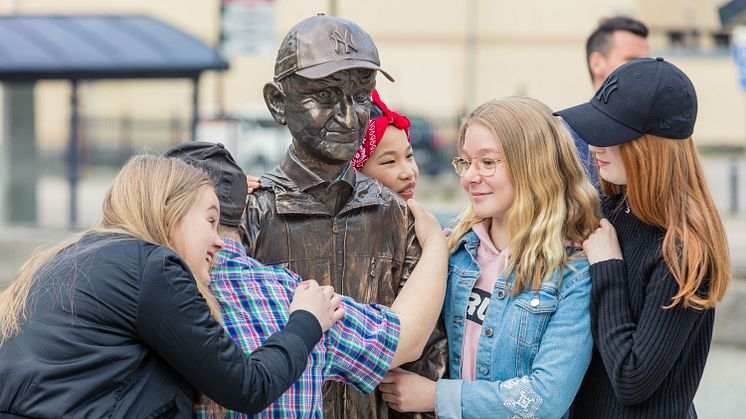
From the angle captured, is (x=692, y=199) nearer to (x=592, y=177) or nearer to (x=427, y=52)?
(x=592, y=177)

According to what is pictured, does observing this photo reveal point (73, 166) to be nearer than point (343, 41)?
No

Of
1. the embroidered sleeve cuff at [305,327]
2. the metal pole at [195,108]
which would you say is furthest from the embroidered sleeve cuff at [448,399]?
the metal pole at [195,108]

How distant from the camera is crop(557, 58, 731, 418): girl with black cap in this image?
251cm

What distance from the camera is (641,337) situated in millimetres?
2512

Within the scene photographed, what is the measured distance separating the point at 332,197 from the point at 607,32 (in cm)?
353

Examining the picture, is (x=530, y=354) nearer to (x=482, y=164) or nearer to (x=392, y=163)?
(x=482, y=164)

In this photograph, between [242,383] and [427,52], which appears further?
[427,52]

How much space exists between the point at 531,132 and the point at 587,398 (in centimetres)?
70

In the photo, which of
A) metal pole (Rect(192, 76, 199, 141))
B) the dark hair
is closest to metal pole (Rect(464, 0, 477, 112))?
metal pole (Rect(192, 76, 199, 141))

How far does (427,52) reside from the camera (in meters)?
26.5

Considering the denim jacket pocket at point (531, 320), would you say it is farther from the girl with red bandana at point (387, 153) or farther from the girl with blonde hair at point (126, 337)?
the girl with blonde hair at point (126, 337)

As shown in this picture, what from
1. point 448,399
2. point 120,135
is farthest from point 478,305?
point 120,135

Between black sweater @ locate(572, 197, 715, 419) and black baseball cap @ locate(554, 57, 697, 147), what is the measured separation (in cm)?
23

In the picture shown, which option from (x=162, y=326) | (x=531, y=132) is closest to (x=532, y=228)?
(x=531, y=132)
